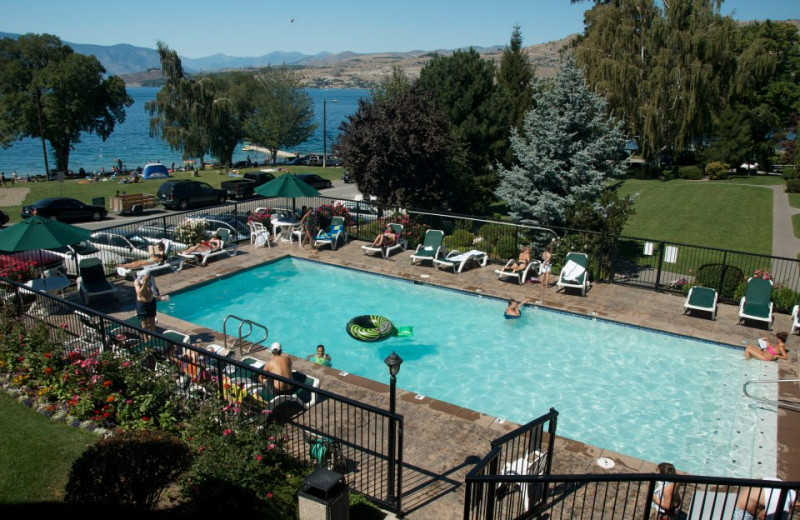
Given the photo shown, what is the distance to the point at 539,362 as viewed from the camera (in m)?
12.7

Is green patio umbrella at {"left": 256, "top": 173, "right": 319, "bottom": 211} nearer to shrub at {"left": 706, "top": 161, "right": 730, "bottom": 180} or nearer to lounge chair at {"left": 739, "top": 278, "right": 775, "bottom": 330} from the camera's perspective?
lounge chair at {"left": 739, "top": 278, "right": 775, "bottom": 330}

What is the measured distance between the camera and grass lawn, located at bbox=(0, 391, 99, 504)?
21.8 feet

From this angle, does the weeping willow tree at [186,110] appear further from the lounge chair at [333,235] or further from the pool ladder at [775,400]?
the pool ladder at [775,400]

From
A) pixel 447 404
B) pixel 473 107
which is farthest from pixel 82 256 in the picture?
pixel 473 107

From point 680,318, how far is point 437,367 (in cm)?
616

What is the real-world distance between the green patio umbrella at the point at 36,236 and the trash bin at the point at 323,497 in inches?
386

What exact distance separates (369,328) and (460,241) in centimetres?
646

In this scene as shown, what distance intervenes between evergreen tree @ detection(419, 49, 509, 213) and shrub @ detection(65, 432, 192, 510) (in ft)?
75.2

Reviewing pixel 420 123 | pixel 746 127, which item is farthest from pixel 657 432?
pixel 746 127

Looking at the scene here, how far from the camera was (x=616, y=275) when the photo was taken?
1712cm

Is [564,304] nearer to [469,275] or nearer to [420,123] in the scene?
[469,275]

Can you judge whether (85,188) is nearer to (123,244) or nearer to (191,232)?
(123,244)

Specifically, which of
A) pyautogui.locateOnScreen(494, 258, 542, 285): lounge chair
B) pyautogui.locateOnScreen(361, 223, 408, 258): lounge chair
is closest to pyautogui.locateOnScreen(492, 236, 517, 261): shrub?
pyautogui.locateOnScreen(494, 258, 542, 285): lounge chair

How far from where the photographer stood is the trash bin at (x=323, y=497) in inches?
221
